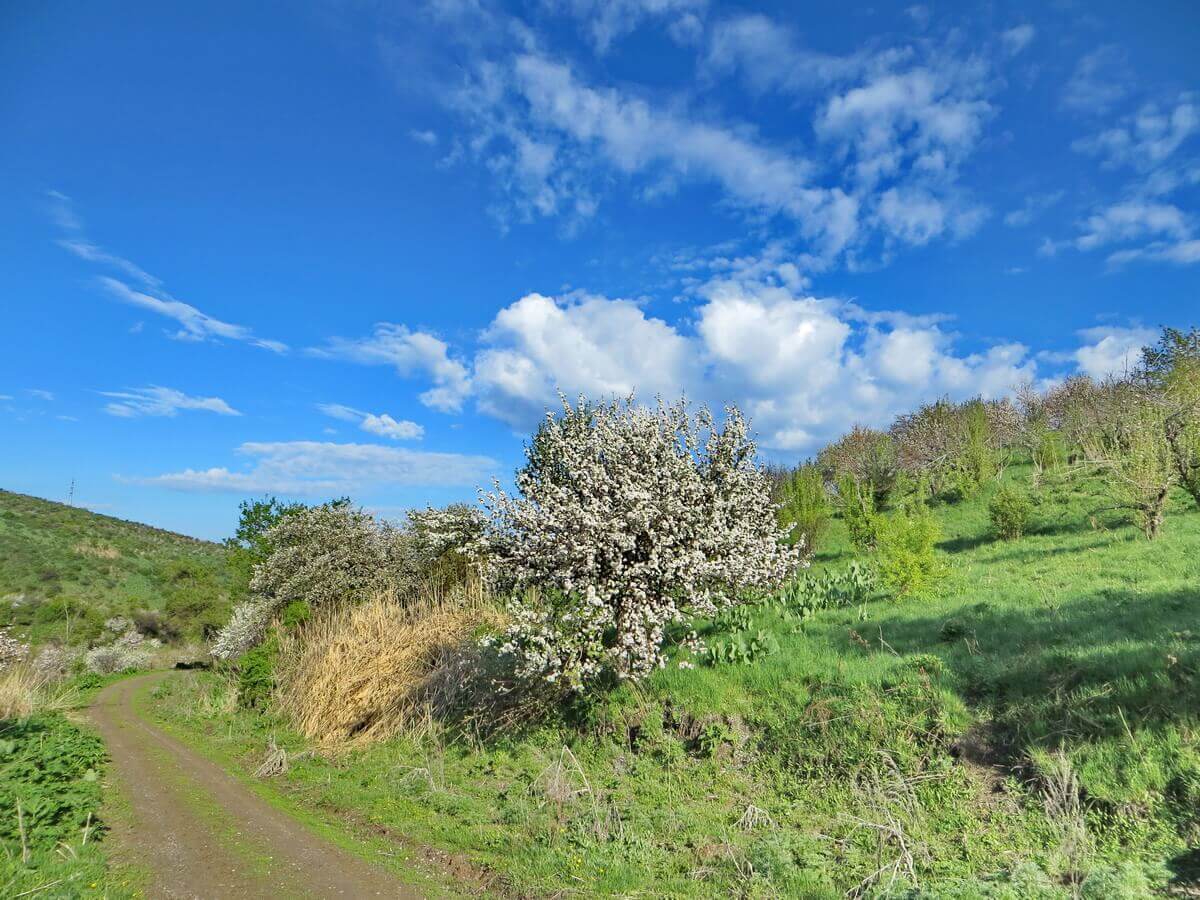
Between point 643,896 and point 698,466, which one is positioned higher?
point 698,466

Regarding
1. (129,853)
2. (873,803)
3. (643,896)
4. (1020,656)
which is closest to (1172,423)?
(1020,656)

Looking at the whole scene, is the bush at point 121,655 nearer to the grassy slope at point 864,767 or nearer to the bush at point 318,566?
the bush at point 318,566

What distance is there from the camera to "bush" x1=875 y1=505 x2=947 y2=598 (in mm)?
14648

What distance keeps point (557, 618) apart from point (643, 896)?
502 centimetres

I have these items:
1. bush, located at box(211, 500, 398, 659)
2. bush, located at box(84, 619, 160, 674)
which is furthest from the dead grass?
bush, located at box(211, 500, 398, 659)

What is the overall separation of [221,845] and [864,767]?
9.17m

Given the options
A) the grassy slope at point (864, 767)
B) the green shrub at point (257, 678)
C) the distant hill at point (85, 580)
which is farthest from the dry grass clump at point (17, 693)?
the distant hill at point (85, 580)

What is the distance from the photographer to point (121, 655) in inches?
1624

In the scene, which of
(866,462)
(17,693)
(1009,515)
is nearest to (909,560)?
(1009,515)

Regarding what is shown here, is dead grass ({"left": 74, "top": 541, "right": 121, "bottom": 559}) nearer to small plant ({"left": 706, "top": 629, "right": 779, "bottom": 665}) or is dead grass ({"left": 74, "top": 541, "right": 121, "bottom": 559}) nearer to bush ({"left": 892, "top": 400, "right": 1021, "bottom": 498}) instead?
small plant ({"left": 706, "top": 629, "right": 779, "bottom": 665})

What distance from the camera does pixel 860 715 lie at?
888 cm

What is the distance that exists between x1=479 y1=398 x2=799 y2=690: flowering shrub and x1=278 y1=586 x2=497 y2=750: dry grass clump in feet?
14.8

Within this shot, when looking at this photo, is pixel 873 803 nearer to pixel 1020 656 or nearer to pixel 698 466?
pixel 1020 656

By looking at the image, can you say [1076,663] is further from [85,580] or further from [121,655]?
[85,580]
